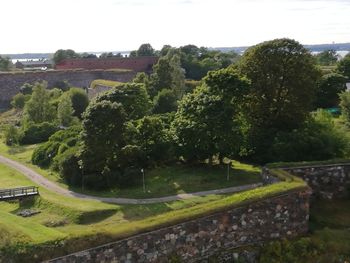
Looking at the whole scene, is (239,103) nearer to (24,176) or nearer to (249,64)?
(249,64)

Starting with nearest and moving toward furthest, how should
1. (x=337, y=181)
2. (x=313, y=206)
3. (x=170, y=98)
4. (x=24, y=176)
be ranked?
(x=313, y=206) → (x=337, y=181) → (x=24, y=176) → (x=170, y=98)

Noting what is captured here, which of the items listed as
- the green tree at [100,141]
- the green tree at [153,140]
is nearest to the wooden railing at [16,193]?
the green tree at [100,141]

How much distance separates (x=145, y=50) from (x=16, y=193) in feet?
286

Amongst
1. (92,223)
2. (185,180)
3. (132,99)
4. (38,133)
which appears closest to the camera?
(92,223)

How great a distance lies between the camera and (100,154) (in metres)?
29.5

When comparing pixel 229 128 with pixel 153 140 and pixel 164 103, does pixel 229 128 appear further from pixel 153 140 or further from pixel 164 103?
pixel 164 103

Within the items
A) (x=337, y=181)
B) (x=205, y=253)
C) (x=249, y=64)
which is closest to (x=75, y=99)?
(x=249, y=64)

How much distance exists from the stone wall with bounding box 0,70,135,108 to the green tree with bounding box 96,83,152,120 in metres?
39.9

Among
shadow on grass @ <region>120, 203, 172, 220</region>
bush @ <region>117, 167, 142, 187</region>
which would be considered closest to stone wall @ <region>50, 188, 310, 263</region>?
shadow on grass @ <region>120, 203, 172, 220</region>

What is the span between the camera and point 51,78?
79.2 m

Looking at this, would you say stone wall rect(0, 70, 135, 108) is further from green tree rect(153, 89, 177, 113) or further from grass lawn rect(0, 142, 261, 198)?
grass lawn rect(0, 142, 261, 198)

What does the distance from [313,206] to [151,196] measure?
31.3 feet

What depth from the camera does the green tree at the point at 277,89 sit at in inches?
1142

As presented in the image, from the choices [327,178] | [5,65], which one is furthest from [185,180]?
[5,65]
